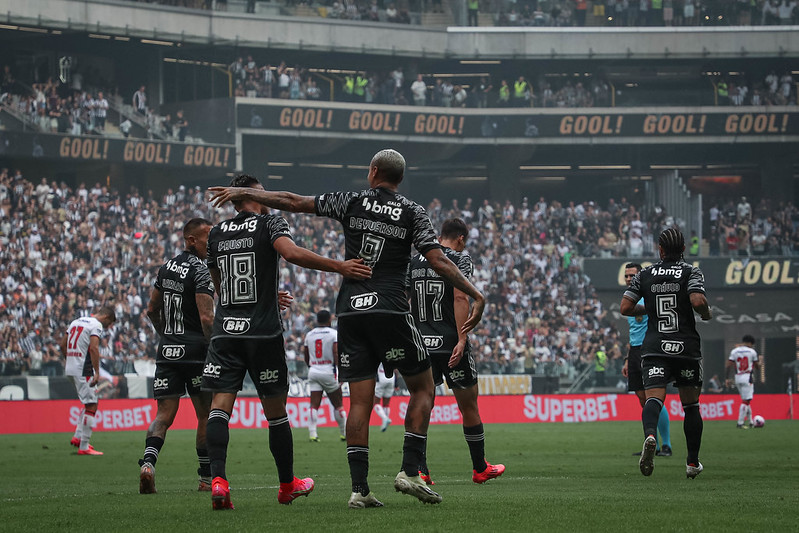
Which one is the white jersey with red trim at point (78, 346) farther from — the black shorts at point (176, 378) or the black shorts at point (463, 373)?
the black shorts at point (463, 373)

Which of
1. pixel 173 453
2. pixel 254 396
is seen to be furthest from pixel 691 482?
pixel 254 396

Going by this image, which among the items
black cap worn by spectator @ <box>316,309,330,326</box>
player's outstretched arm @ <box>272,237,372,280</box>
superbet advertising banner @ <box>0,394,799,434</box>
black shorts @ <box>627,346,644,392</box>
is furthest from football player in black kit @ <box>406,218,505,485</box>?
superbet advertising banner @ <box>0,394,799,434</box>

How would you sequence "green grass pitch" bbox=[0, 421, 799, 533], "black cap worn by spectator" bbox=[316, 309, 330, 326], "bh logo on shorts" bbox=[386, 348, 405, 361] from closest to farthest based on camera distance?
"green grass pitch" bbox=[0, 421, 799, 533]
"bh logo on shorts" bbox=[386, 348, 405, 361]
"black cap worn by spectator" bbox=[316, 309, 330, 326]

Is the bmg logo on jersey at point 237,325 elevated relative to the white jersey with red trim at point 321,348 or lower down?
lower down

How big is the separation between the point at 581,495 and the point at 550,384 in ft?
89.6

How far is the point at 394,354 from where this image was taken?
27.6 feet

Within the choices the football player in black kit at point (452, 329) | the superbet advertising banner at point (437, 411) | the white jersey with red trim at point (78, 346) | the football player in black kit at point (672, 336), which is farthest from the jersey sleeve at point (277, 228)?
the superbet advertising banner at point (437, 411)

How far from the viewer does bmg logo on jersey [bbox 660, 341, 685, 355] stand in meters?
11.7

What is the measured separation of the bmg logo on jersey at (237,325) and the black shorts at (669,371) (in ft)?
16.2

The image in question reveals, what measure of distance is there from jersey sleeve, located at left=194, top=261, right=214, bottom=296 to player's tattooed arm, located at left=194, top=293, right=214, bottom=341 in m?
0.04

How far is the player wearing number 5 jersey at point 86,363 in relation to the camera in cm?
1772

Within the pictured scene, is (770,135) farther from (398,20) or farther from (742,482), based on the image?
(742,482)

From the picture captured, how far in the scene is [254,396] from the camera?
31359 millimetres

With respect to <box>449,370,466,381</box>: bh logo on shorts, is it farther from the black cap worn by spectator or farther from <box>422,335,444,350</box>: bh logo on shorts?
the black cap worn by spectator
